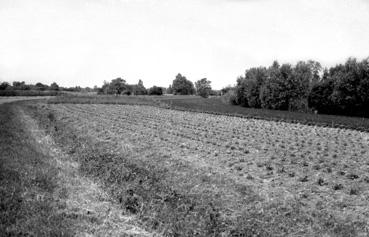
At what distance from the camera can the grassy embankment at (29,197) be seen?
6090 millimetres

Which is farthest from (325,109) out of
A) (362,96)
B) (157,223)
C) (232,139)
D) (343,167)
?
(157,223)

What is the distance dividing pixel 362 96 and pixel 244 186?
42.8 m

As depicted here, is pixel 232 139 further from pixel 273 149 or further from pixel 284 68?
pixel 284 68

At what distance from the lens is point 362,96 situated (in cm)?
4462

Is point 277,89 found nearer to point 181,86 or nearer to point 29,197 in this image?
point 29,197

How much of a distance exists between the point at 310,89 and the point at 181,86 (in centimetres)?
9420

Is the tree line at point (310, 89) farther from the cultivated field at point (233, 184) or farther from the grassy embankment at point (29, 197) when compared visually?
the grassy embankment at point (29, 197)

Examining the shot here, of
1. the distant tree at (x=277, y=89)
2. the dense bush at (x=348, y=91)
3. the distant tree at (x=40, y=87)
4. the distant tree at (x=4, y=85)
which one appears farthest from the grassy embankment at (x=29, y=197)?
the distant tree at (x=40, y=87)

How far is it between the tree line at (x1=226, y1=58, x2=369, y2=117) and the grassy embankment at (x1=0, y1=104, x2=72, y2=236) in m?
44.9

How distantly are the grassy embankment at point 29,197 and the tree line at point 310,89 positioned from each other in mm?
44933

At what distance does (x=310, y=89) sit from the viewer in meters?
54.2

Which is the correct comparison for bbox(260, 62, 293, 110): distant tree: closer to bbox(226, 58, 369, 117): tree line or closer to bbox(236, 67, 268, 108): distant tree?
bbox(226, 58, 369, 117): tree line

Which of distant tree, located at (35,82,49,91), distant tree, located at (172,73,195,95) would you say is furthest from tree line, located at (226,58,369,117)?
distant tree, located at (35,82,49,91)

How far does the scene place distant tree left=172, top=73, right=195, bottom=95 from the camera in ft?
477
